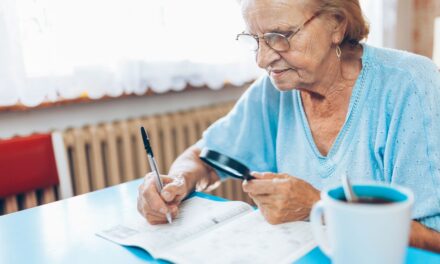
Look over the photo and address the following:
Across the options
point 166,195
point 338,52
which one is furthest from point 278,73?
point 166,195

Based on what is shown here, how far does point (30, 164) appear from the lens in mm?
1296

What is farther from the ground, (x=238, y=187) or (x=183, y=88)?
(x=183, y=88)

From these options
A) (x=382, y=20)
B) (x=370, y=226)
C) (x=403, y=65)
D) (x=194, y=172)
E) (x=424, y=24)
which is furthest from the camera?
(x=424, y=24)

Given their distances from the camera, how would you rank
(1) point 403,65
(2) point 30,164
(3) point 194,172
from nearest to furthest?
(1) point 403,65, (3) point 194,172, (2) point 30,164

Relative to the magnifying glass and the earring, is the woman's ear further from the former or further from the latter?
the magnifying glass

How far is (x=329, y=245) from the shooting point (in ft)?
1.78

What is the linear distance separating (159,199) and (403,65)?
1.99 feet

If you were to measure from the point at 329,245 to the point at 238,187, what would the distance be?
1.88 metres

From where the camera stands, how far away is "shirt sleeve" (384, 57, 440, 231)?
82 cm

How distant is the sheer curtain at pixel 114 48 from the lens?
1.62 meters

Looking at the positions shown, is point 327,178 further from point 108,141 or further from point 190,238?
point 108,141

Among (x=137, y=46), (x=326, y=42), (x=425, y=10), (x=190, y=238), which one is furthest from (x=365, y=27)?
(x=425, y=10)

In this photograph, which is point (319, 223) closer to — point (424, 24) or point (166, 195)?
point (166, 195)

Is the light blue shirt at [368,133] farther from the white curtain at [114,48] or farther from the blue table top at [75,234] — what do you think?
the white curtain at [114,48]
